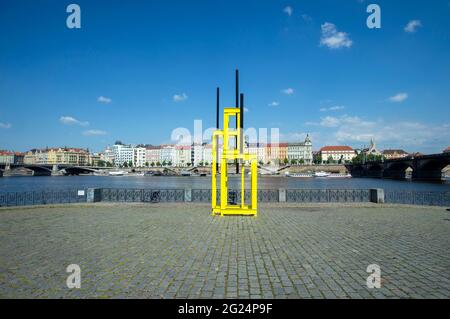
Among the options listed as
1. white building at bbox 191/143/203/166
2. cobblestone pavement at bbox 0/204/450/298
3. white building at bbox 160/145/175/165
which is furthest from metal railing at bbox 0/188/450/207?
white building at bbox 160/145/175/165

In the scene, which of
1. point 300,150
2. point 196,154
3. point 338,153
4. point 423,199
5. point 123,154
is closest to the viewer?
point 423,199

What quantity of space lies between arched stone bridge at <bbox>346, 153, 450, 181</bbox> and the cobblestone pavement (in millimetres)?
67196

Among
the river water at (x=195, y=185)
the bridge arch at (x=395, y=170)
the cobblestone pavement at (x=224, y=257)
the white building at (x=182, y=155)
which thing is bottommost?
the river water at (x=195, y=185)

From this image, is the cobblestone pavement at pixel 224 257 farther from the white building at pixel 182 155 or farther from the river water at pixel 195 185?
the white building at pixel 182 155

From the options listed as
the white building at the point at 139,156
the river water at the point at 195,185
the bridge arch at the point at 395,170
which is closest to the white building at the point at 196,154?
the white building at the point at 139,156

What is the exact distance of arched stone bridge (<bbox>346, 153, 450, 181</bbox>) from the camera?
66875mm

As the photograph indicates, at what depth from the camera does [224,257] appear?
652 cm

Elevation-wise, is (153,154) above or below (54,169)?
above

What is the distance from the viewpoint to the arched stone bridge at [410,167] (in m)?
66.9

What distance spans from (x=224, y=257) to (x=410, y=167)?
10173 cm

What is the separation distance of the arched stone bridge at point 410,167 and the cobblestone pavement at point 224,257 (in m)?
67.2

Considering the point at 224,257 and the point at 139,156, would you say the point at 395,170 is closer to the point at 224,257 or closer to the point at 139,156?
the point at 224,257

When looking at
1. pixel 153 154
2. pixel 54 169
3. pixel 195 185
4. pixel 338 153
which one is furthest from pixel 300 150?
pixel 54 169
